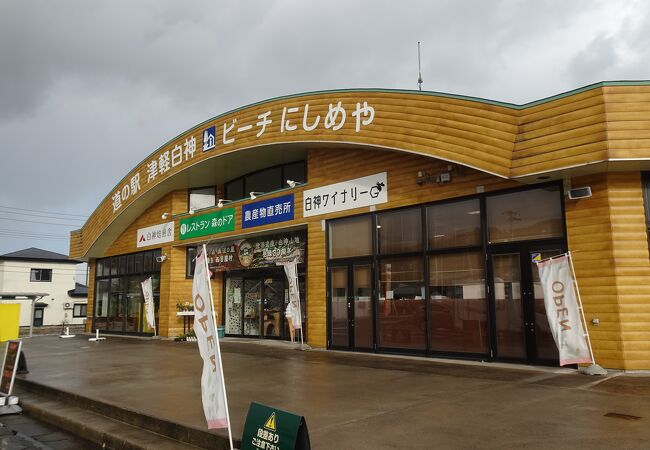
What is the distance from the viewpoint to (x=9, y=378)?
7930 mm

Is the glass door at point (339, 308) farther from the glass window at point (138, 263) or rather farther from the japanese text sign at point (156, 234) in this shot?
the glass window at point (138, 263)

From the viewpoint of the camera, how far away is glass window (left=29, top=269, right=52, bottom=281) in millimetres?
39156

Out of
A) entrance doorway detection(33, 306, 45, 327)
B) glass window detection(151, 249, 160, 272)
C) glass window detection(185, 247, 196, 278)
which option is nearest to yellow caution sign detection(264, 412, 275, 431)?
glass window detection(185, 247, 196, 278)

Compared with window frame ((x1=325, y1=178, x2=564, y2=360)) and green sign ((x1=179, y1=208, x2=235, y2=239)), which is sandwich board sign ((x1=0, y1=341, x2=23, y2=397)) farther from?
green sign ((x1=179, y1=208, x2=235, y2=239))

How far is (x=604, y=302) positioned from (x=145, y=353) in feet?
33.9

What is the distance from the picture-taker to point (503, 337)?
356 inches

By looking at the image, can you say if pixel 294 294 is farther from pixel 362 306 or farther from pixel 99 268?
pixel 99 268

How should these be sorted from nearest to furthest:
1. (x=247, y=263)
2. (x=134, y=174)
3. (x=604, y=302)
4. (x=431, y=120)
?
(x=604, y=302), (x=431, y=120), (x=247, y=263), (x=134, y=174)

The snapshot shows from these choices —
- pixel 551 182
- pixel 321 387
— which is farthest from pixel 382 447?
pixel 551 182

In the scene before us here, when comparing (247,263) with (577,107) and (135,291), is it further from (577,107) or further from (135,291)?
(577,107)

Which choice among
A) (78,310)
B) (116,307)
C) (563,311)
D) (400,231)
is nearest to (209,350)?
(563,311)

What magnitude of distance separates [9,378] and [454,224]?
26.8ft

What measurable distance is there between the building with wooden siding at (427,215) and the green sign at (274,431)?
20.0ft

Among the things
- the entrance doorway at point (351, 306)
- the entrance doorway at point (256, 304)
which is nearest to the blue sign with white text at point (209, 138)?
the entrance doorway at point (256, 304)
